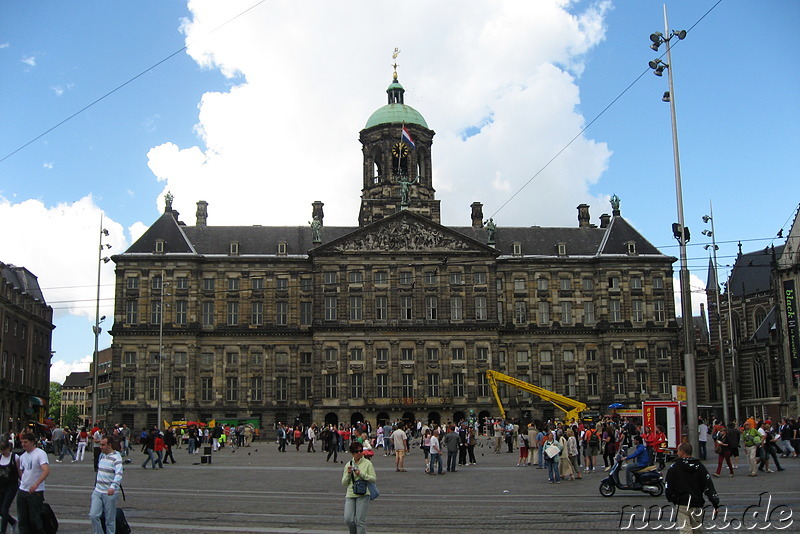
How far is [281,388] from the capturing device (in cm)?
7256

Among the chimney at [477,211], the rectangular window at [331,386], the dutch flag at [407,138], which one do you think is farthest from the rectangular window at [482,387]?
the dutch flag at [407,138]

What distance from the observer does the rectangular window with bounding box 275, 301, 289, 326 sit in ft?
241

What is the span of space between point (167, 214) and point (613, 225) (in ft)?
123

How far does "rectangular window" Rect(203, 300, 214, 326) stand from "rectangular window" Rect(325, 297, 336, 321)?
9.38 meters

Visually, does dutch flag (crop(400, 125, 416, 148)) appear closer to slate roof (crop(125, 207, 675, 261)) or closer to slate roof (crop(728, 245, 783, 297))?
slate roof (crop(125, 207, 675, 261))

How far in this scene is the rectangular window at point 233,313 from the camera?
2864 inches

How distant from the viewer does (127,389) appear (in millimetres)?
70125

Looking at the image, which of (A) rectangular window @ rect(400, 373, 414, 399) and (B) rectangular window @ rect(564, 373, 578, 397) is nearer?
(A) rectangular window @ rect(400, 373, 414, 399)

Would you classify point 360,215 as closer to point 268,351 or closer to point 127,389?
point 268,351

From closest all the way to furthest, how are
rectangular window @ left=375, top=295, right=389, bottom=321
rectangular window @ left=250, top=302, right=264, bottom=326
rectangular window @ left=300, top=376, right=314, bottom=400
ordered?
1. rectangular window @ left=375, top=295, right=389, bottom=321
2. rectangular window @ left=300, top=376, right=314, bottom=400
3. rectangular window @ left=250, top=302, right=264, bottom=326

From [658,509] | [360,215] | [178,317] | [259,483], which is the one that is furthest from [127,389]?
[658,509]

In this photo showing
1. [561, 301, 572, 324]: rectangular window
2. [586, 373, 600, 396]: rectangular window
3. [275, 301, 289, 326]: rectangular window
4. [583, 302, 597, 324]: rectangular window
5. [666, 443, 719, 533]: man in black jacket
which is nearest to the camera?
[666, 443, 719, 533]: man in black jacket

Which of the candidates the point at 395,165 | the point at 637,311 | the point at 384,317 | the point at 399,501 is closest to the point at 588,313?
the point at 637,311

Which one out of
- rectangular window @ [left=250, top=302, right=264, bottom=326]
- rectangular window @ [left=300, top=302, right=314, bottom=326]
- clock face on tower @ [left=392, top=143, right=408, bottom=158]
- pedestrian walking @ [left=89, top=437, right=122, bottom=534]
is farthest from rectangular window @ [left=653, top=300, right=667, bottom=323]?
pedestrian walking @ [left=89, top=437, right=122, bottom=534]
